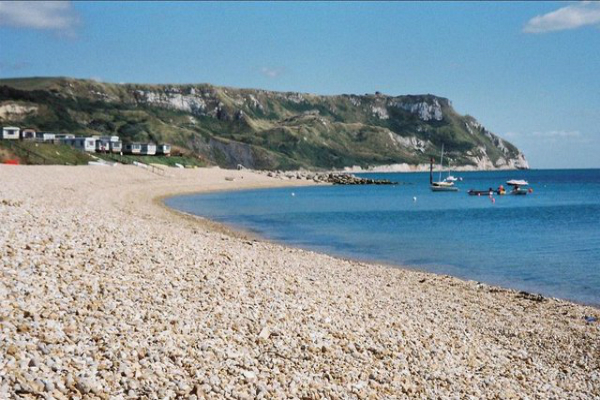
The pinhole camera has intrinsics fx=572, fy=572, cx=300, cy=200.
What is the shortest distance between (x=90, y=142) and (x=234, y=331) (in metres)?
131

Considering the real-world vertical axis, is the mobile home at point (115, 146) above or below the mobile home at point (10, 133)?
below

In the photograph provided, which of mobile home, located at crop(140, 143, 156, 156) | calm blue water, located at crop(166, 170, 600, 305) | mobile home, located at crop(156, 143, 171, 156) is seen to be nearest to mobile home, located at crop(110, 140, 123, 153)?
mobile home, located at crop(140, 143, 156, 156)

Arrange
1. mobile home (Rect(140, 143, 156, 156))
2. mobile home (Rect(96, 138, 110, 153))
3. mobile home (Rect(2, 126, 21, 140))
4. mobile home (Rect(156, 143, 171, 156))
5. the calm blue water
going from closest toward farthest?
1. the calm blue water
2. mobile home (Rect(2, 126, 21, 140))
3. mobile home (Rect(96, 138, 110, 153))
4. mobile home (Rect(140, 143, 156, 156))
5. mobile home (Rect(156, 143, 171, 156))

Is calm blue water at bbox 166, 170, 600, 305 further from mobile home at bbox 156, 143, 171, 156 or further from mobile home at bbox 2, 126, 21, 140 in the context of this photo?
mobile home at bbox 156, 143, 171, 156

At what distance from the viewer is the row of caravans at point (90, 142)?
12456 centimetres

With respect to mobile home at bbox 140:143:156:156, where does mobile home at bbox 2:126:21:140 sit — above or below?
above

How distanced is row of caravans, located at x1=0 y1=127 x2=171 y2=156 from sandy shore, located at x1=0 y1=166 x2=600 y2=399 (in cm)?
11763

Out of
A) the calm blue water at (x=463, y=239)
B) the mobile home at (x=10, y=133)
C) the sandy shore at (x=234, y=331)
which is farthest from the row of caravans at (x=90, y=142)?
the sandy shore at (x=234, y=331)

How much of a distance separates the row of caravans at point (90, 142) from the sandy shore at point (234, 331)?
117634 mm

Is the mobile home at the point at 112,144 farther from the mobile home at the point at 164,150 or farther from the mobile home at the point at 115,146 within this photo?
the mobile home at the point at 164,150

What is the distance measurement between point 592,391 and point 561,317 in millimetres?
6929

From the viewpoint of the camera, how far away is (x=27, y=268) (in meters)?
12.0

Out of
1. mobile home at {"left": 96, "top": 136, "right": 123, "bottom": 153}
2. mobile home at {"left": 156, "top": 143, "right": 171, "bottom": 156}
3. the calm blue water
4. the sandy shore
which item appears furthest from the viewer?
mobile home at {"left": 156, "top": 143, "right": 171, "bottom": 156}

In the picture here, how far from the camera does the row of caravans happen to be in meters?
125
